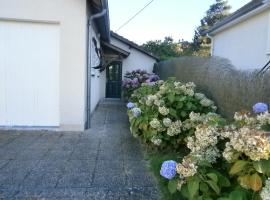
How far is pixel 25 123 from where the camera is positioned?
790 cm

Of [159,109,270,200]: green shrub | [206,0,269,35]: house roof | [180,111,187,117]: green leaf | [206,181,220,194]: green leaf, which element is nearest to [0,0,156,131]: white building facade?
[180,111,187,117]: green leaf

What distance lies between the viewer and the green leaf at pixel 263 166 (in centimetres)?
251

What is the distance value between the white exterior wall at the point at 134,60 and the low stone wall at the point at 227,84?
30.4 feet

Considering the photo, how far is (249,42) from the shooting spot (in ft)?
37.7

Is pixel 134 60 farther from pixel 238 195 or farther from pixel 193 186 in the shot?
pixel 238 195

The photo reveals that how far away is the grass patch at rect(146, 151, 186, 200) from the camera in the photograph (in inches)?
160

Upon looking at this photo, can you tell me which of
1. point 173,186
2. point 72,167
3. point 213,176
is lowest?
point 72,167

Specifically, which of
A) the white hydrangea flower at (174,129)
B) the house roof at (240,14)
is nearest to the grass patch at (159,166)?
the white hydrangea flower at (174,129)

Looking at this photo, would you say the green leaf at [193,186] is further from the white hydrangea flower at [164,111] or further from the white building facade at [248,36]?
the white building facade at [248,36]

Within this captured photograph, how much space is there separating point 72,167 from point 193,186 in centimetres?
273

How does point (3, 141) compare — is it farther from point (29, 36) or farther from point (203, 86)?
point (203, 86)

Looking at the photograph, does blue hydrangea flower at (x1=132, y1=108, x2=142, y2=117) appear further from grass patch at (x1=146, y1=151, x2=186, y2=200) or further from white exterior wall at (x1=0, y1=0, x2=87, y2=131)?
white exterior wall at (x1=0, y1=0, x2=87, y2=131)

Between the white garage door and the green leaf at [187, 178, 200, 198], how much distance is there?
18.2 ft

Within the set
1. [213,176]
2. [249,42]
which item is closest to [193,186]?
[213,176]
